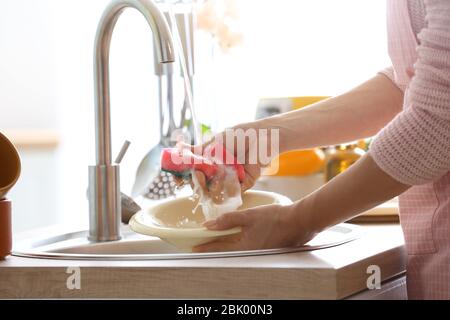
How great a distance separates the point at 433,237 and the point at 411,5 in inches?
11.6

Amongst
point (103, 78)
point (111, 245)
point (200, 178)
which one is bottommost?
point (111, 245)

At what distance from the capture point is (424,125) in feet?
3.04

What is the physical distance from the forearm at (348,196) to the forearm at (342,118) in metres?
0.26

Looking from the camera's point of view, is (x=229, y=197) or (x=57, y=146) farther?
(x=57, y=146)

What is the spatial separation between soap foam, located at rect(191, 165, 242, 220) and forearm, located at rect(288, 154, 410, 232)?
8.0 inches

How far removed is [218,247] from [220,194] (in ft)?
0.51

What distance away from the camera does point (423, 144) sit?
930mm

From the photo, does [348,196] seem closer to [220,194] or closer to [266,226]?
[266,226]

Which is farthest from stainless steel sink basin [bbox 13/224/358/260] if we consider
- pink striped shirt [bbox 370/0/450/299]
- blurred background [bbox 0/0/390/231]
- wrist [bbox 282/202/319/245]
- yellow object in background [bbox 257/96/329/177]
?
blurred background [bbox 0/0/390/231]

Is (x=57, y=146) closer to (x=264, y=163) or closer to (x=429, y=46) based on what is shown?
(x=264, y=163)

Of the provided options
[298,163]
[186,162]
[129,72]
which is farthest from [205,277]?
[129,72]

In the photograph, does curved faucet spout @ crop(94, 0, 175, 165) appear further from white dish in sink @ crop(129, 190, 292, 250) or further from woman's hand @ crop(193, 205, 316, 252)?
woman's hand @ crop(193, 205, 316, 252)

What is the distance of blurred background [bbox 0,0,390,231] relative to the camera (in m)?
2.53

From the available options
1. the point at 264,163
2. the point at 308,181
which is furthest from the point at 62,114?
the point at 264,163
